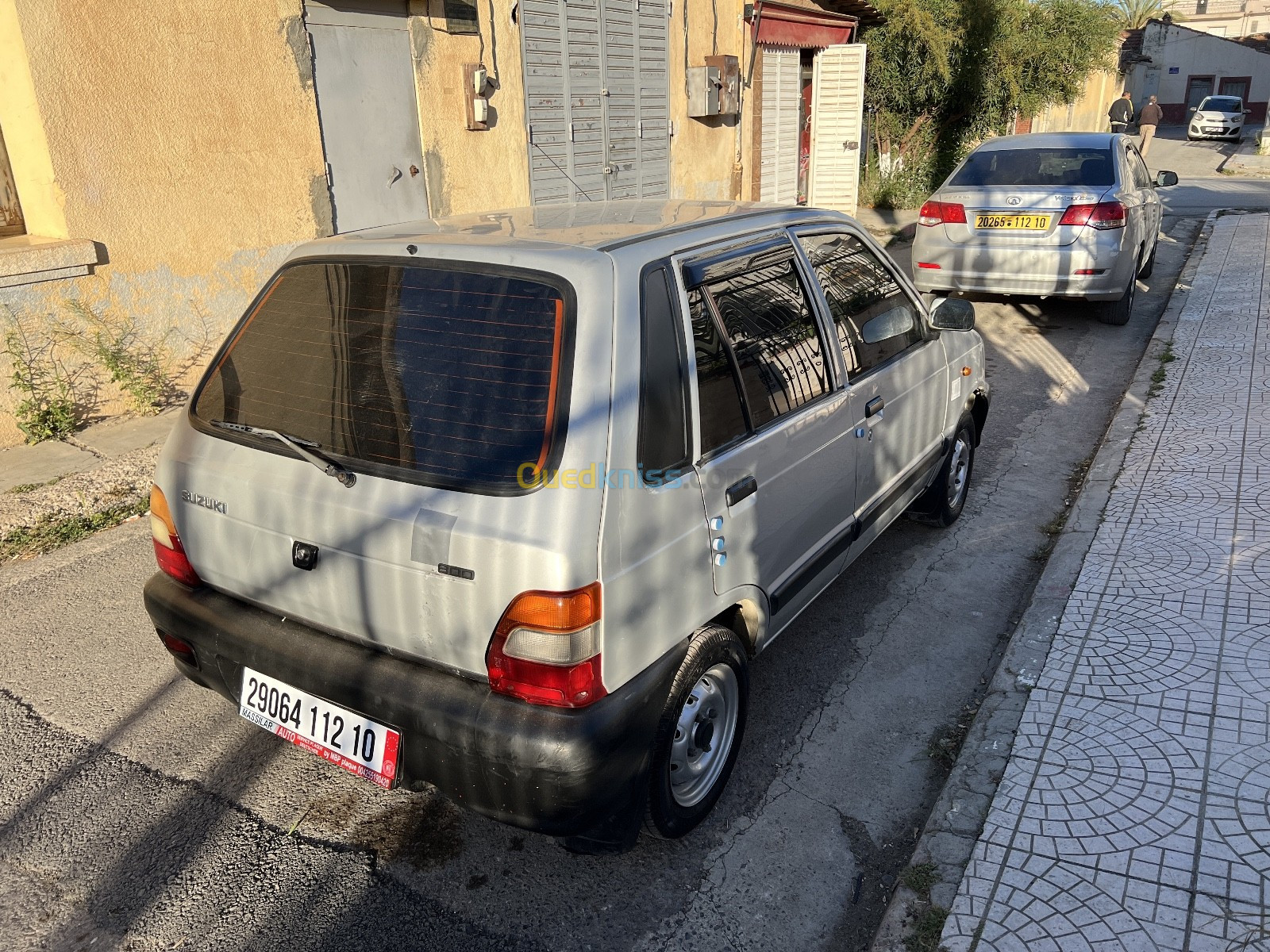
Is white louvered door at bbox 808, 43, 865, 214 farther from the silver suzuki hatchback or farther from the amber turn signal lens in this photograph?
the amber turn signal lens

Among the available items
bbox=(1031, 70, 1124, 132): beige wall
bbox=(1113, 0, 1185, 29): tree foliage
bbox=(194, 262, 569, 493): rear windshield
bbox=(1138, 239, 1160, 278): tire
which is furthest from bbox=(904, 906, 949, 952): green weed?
bbox=(1113, 0, 1185, 29): tree foliage

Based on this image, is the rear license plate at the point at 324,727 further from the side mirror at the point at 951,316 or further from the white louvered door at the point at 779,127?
the white louvered door at the point at 779,127

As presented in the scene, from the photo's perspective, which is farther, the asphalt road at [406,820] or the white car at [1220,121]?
the white car at [1220,121]

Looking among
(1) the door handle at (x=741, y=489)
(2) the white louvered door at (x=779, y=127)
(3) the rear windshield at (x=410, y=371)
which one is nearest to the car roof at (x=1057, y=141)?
(2) the white louvered door at (x=779, y=127)

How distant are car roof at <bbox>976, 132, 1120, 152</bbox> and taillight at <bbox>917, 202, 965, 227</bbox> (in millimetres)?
1002

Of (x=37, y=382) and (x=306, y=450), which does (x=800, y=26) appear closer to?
(x=37, y=382)

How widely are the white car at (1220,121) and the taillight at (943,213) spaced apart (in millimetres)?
31537

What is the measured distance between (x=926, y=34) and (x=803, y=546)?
15.8 metres

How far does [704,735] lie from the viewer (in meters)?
2.97

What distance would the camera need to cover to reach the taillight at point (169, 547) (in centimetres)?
296

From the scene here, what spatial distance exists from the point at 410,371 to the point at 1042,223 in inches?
280

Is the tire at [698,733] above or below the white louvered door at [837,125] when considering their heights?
below

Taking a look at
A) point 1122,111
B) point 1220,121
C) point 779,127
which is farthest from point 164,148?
point 1220,121

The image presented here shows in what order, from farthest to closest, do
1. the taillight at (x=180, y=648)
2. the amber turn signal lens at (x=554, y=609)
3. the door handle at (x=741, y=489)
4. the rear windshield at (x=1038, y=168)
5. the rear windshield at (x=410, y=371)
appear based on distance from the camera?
the rear windshield at (x=1038, y=168) < the taillight at (x=180, y=648) < the door handle at (x=741, y=489) < the rear windshield at (x=410, y=371) < the amber turn signal lens at (x=554, y=609)
